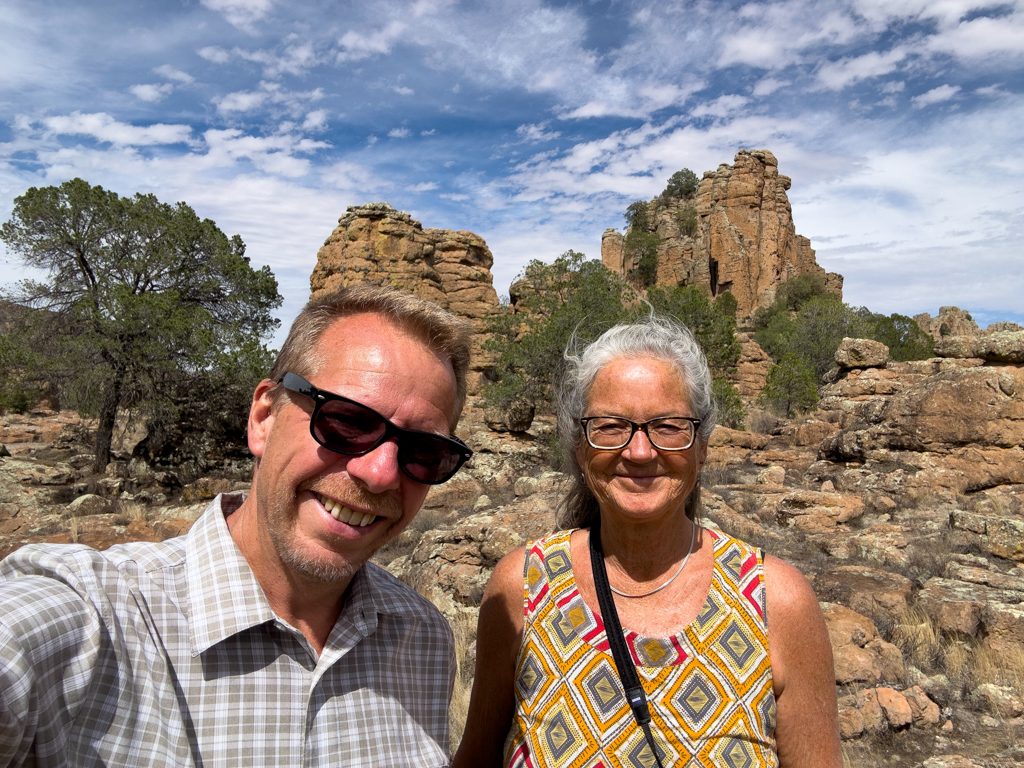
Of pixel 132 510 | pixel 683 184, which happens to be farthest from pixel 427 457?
pixel 683 184

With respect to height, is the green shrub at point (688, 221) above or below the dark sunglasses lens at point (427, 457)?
above

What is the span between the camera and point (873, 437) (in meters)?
10.6

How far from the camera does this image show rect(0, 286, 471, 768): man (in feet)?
3.38

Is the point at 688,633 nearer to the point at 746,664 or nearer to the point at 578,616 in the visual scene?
the point at 746,664

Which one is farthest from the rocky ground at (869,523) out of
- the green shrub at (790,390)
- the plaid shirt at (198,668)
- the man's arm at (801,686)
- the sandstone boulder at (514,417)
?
the green shrub at (790,390)

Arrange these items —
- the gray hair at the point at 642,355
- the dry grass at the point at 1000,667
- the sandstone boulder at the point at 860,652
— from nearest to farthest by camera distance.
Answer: the gray hair at the point at 642,355, the sandstone boulder at the point at 860,652, the dry grass at the point at 1000,667

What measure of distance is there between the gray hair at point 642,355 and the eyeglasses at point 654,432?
85 millimetres

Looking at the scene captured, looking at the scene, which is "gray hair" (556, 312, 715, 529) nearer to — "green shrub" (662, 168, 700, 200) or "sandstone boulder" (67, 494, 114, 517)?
"sandstone boulder" (67, 494, 114, 517)

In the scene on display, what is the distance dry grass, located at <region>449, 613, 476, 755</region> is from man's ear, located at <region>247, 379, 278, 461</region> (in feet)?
9.25

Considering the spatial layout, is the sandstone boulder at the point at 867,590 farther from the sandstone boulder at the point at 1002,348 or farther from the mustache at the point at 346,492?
the sandstone boulder at the point at 1002,348

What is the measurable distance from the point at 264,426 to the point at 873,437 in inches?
445

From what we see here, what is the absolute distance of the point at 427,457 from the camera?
1549mm

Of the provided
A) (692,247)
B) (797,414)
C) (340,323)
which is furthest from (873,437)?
(692,247)

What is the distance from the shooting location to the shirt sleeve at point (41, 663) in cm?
90
